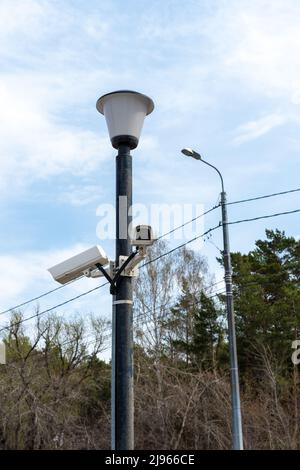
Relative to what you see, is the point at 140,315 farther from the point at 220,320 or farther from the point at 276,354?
the point at 276,354

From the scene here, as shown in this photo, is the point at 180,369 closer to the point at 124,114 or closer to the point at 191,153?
the point at 191,153

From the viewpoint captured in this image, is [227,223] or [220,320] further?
[220,320]

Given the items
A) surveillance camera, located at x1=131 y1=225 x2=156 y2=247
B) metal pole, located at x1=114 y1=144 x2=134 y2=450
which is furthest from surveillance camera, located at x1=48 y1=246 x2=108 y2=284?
surveillance camera, located at x1=131 y1=225 x2=156 y2=247

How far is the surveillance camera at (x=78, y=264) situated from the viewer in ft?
15.5

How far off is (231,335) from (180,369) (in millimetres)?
13187

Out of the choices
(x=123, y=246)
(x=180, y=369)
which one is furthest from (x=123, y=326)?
(x=180, y=369)

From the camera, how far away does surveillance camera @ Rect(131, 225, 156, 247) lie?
14.9ft

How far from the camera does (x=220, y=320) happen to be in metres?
27.0

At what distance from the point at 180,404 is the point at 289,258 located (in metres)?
14.1

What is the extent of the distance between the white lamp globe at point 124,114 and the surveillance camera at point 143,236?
800 millimetres

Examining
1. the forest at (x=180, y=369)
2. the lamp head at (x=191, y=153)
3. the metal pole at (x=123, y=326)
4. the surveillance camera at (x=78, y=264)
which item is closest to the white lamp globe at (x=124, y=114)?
the metal pole at (x=123, y=326)

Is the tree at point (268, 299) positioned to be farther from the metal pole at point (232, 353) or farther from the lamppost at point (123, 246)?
the lamppost at point (123, 246)

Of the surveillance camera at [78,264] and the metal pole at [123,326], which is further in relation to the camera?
the surveillance camera at [78,264]
